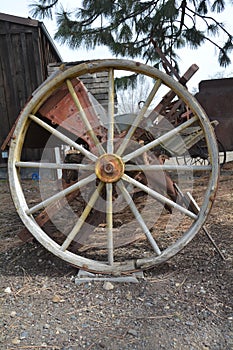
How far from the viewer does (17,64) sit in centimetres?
702

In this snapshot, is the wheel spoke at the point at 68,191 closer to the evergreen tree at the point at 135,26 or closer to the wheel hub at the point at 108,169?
the wheel hub at the point at 108,169

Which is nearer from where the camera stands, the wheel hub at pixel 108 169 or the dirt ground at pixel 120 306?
the dirt ground at pixel 120 306

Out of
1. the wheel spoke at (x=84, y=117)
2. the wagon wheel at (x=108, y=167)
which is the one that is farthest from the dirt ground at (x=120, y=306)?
the wheel spoke at (x=84, y=117)

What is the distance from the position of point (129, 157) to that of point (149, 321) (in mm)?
1073

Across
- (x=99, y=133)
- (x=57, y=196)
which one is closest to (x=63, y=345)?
(x=57, y=196)

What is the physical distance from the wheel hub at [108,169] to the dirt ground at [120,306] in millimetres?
751

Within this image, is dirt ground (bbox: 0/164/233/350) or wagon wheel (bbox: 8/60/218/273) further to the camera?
wagon wheel (bbox: 8/60/218/273)

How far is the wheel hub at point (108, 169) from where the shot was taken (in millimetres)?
2387

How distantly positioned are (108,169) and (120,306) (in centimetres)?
90

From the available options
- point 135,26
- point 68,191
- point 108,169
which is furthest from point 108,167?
point 135,26

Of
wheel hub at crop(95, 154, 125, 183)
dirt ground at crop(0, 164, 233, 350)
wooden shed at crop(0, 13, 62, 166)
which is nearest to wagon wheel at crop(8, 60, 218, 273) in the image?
wheel hub at crop(95, 154, 125, 183)

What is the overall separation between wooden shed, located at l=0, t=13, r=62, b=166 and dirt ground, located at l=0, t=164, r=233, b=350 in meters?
4.80

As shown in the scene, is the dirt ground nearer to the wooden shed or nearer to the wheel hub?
the wheel hub

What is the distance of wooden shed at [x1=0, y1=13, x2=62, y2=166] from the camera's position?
6805 mm
